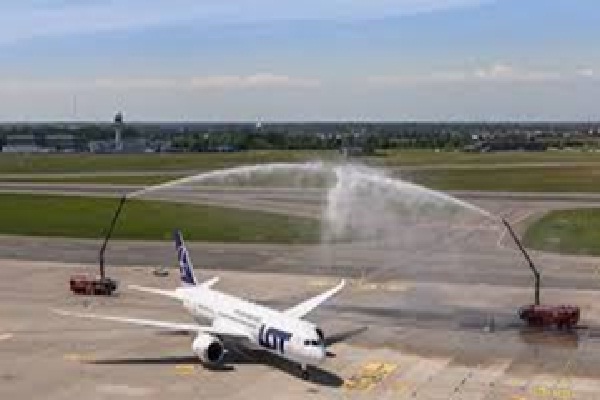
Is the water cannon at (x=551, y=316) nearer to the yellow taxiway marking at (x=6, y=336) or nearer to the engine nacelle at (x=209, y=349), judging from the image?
the engine nacelle at (x=209, y=349)

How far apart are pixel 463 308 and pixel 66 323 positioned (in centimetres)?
2963

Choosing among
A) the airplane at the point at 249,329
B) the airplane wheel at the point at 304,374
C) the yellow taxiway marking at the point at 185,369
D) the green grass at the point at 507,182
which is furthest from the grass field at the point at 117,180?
the airplane wheel at the point at 304,374

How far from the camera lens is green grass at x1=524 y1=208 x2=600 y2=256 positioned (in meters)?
102

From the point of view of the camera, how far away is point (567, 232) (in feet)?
373

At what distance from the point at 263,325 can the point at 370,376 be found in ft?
21.8

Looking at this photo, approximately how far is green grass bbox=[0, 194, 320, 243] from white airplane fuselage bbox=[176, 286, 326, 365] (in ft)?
161

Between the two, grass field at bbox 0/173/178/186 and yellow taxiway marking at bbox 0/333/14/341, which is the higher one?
grass field at bbox 0/173/178/186

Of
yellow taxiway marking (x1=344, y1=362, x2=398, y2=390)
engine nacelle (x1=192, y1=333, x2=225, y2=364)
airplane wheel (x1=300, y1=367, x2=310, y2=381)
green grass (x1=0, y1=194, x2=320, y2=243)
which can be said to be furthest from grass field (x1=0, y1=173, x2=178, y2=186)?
airplane wheel (x1=300, y1=367, x2=310, y2=381)

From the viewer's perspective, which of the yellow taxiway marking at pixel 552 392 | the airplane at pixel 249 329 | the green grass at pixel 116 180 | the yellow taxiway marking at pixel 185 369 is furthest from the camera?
the green grass at pixel 116 180

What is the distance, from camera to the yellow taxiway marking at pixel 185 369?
174 feet

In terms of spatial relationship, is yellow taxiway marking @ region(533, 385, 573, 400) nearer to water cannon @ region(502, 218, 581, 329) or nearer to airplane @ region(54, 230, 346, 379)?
airplane @ region(54, 230, 346, 379)

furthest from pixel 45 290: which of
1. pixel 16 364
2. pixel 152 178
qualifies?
pixel 152 178

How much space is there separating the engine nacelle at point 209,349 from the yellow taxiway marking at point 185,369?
0.85 meters

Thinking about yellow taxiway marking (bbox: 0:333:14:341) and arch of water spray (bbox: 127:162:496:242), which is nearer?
yellow taxiway marking (bbox: 0:333:14:341)
